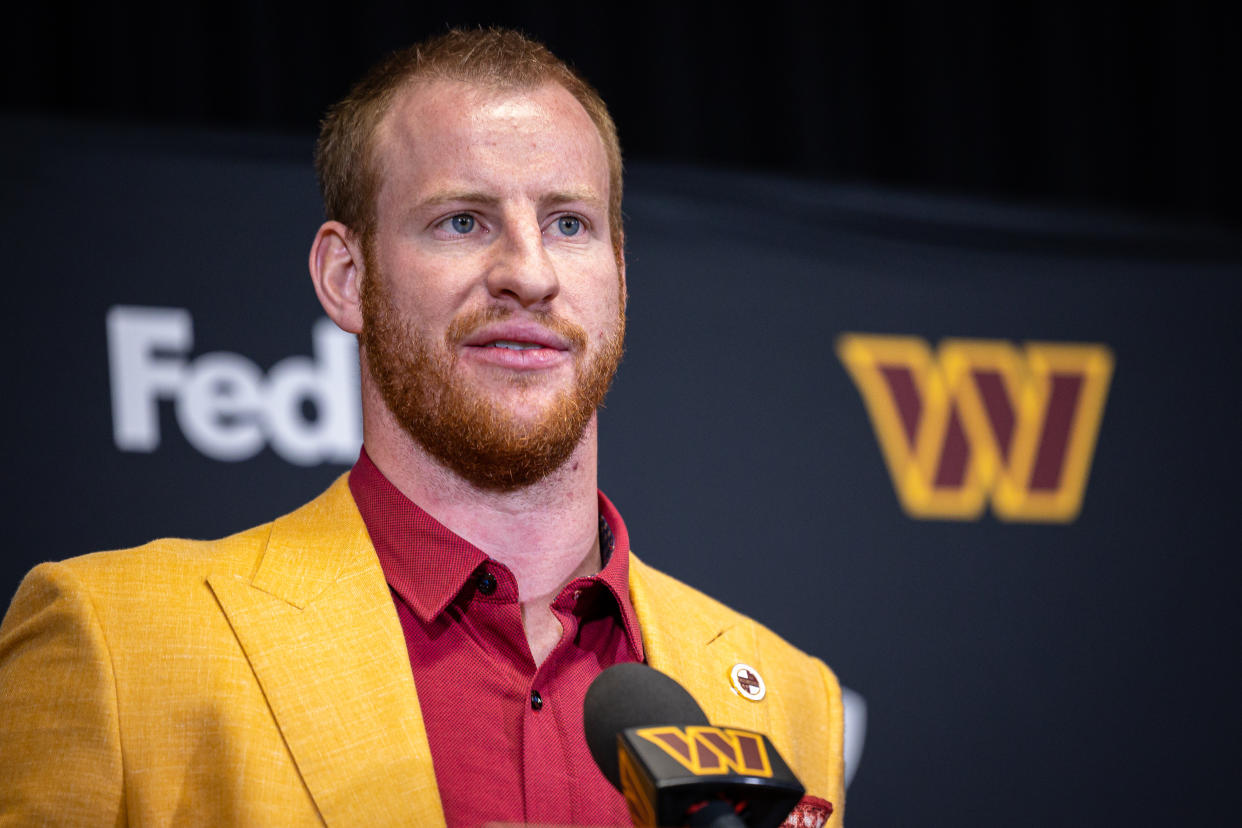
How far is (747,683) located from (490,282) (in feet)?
2.19

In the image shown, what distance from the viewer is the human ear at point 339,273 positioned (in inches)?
77.2

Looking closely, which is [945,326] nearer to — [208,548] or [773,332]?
[773,332]

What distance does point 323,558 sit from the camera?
1.78 meters

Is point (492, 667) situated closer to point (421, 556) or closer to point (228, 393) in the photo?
point (421, 556)

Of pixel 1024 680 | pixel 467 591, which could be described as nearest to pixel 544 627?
pixel 467 591

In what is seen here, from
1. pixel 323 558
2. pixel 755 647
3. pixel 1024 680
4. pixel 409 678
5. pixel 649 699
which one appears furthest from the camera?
pixel 1024 680

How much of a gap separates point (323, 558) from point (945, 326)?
1.93 metres

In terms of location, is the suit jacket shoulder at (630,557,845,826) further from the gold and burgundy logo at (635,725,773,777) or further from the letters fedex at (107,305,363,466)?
the letters fedex at (107,305,363,466)

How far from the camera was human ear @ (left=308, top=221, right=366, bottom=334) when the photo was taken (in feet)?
6.44

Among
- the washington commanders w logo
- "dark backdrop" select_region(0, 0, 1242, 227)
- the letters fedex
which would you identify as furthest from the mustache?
"dark backdrop" select_region(0, 0, 1242, 227)

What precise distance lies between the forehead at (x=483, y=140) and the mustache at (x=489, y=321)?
0.17m

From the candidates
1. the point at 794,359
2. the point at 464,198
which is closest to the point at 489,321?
the point at 464,198

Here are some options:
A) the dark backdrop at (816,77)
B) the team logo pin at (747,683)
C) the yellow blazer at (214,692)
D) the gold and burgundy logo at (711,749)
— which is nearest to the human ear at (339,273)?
the yellow blazer at (214,692)

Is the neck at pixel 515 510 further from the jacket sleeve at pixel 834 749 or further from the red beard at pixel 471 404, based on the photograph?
the jacket sleeve at pixel 834 749
